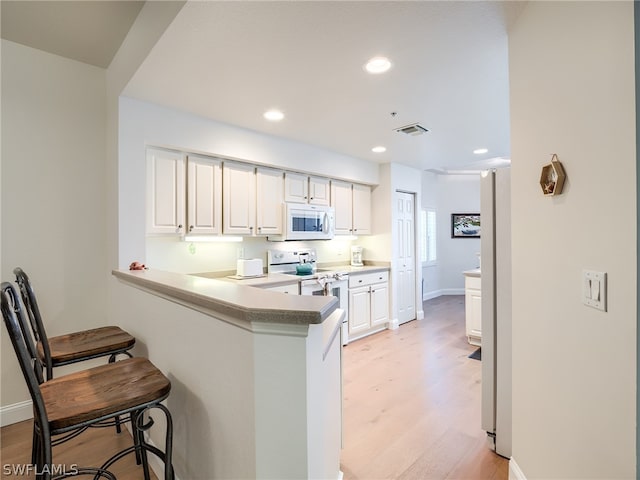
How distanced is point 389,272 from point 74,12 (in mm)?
4230

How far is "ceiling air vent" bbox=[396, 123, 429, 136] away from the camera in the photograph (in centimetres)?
317

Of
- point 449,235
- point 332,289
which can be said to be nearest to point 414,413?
point 332,289

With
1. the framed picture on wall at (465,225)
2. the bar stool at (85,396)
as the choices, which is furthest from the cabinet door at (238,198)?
the framed picture on wall at (465,225)

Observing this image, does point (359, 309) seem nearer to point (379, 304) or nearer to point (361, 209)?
point (379, 304)

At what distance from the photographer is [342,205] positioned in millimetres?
4531

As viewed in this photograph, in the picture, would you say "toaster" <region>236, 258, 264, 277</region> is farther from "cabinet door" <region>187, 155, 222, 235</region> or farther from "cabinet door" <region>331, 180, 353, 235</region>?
"cabinet door" <region>331, 180, 353, 235</region>

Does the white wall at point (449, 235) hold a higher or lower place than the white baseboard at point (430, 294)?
higher

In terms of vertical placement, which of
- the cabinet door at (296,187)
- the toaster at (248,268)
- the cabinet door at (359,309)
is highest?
the cabinet door at (296,187)

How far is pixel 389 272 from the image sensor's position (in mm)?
4809

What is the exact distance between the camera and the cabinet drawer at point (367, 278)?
13.8ft

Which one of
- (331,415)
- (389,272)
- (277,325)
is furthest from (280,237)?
(277,325)

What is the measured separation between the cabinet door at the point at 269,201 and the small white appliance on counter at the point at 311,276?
0.43 metres

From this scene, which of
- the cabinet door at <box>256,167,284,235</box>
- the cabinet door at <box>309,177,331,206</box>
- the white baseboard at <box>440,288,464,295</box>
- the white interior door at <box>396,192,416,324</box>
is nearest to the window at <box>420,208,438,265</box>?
the white baseboard at <box>440,288,464,295</box>
